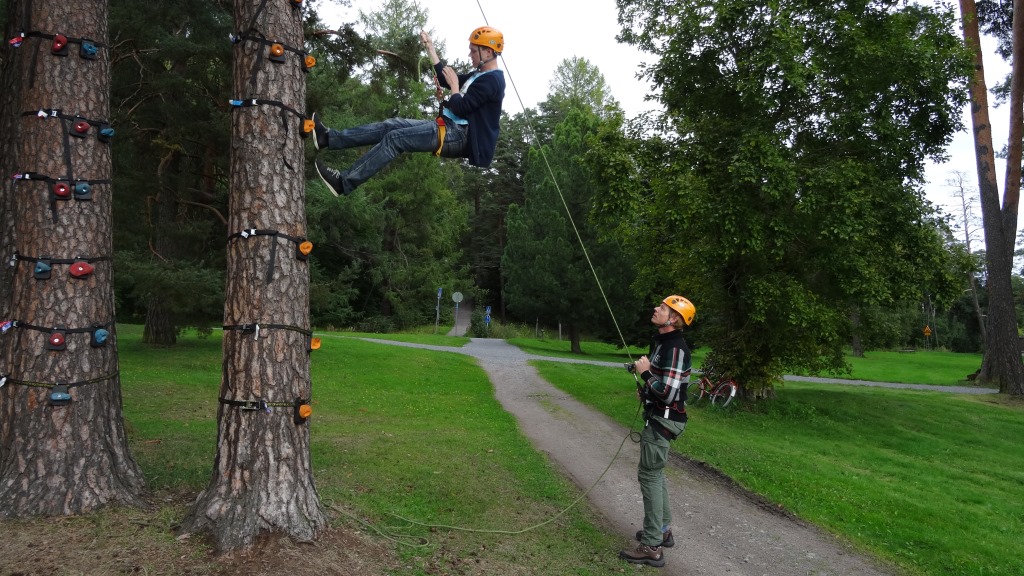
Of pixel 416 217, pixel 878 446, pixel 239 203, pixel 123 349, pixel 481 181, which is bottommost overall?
pixel 878 446

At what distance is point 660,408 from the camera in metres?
5.65

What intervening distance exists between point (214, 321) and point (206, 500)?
48.9 ft

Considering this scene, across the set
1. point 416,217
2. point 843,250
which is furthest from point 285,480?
point 416,217

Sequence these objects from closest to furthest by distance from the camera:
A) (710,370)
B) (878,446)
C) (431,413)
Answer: (431,413)
(878,446)
(710,370)

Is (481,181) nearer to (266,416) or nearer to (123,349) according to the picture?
(123,349)

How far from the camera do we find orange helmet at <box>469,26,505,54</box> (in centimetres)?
566

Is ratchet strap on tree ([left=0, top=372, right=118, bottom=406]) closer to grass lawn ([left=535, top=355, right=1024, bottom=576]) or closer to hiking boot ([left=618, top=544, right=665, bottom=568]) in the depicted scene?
hiking boot ([left=618, top=544, right=665, bottom=568])

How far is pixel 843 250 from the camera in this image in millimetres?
13898

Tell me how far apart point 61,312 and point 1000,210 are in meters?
27.4

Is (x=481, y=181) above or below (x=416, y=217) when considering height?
above

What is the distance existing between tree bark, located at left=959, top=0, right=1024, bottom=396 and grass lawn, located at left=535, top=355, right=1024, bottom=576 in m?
2.16

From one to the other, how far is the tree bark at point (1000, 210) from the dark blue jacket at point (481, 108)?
23751 mm

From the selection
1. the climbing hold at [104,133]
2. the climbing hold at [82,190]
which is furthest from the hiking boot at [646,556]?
the climbing hold at [104,133]

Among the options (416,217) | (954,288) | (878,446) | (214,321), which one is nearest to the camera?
(878,446)
